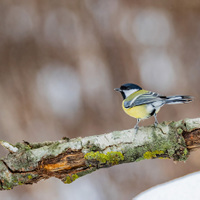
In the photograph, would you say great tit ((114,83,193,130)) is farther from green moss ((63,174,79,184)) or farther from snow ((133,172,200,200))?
snow ((133,172,200,200))

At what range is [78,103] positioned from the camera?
4.18 feet

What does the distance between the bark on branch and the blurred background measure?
0.61 meters

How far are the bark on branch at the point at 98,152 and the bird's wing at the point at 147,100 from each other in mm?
52

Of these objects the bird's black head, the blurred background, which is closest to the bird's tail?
the bird's black head

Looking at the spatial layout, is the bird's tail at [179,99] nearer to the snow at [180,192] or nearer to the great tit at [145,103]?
the great tit at [145,103]

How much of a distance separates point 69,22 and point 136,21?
0.28 metres

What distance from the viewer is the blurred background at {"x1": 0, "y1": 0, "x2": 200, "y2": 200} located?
123cm

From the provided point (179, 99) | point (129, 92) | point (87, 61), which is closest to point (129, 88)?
point (129, 92)

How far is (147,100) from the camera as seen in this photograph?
67 cm

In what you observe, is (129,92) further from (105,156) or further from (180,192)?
(180,192)

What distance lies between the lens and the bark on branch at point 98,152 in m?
0.62

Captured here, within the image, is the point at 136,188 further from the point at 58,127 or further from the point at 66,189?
the point at 58,127

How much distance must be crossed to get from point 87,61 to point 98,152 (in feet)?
2.24

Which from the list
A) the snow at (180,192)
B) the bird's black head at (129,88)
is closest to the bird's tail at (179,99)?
Answer: the bird's black head at (129,88)
